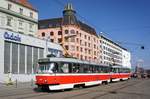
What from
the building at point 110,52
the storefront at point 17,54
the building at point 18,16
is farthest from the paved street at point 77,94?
the building at point 110,52

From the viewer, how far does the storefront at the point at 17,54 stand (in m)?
39.2

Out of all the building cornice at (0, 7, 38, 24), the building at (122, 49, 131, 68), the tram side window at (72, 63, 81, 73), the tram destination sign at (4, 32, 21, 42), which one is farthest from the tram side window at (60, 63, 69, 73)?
the building at (122, 49, 131, 68)

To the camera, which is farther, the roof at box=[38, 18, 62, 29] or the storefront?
the roof at box=[38, 18, 62, 29]

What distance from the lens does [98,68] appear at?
35562 mm

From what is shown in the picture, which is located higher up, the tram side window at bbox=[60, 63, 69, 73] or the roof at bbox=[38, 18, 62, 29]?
the roof at bbox=[38, 18, 62, 29]

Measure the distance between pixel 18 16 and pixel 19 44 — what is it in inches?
587

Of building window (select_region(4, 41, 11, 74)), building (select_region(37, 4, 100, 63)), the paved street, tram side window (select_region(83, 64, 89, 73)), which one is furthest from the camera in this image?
building (select_region(37, 4, 100, 63))

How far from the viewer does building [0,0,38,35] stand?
52875mm

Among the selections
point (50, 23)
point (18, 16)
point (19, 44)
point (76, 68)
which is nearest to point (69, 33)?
point (50, 23)

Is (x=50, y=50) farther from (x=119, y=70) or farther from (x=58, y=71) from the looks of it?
(x=58, y=71)

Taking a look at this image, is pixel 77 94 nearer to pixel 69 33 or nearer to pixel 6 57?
pixel 6 57

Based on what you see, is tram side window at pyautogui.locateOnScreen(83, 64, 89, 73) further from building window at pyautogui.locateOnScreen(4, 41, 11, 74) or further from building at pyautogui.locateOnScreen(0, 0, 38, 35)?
building at pyautogui.locateOnScreen(0, 0, 38, 35)

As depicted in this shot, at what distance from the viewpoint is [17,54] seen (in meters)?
42.3

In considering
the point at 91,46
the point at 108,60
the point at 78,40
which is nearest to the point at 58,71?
the point at 78,40
